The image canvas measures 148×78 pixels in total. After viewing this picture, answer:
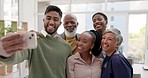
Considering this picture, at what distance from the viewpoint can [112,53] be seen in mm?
1399

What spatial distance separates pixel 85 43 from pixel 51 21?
34cm

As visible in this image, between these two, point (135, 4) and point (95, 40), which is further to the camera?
point (135, 4)

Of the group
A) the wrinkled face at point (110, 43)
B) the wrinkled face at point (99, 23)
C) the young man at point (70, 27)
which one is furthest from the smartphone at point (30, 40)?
the wrinkled face at point (99, 23)

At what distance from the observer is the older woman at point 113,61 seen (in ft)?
4.14

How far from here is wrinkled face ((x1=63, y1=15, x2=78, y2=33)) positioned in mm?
1915

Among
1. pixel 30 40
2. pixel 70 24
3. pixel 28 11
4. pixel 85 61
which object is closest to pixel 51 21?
pixel 85 61

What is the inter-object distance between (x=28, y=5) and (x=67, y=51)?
6.03 m

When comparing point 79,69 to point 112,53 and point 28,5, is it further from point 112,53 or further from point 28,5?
point 28,5

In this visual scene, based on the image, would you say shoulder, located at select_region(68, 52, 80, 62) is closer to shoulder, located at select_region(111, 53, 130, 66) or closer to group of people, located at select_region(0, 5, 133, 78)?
group of people, located at select_region(0, 5, 133, 78)

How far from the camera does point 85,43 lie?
149 cm

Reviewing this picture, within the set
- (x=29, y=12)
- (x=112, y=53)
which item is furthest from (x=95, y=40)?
(x=29, y=12)

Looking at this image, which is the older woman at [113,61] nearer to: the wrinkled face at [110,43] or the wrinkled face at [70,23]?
the wrinkled face at [110,43]

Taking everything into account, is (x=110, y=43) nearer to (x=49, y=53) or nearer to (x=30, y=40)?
(x=49, y=53)

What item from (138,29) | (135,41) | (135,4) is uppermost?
(135,4)
